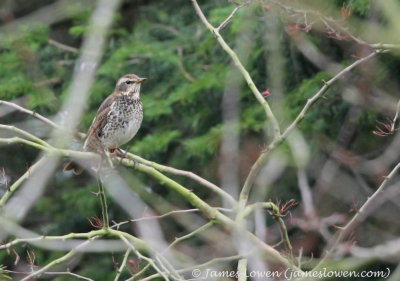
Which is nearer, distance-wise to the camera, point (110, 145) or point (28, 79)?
point (110, 145)

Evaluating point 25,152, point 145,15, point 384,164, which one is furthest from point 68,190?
point 384,164

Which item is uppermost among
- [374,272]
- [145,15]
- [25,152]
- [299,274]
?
[145,15]

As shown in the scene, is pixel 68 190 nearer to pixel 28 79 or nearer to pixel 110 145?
pixel 28 79

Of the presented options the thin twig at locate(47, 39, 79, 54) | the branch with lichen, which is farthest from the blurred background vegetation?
the branch with lichen

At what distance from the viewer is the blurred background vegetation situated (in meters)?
6.24

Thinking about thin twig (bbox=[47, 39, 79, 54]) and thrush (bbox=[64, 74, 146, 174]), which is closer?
thrush (bbox=[64, 74, 146, 174])

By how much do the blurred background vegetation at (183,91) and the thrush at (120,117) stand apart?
47 centimetres

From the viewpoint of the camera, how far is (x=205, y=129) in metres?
7.19

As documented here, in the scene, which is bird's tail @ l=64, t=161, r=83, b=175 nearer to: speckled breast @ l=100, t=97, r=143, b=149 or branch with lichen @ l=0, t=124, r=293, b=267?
speckled breast @ l=100, t=97, r=143, b=149

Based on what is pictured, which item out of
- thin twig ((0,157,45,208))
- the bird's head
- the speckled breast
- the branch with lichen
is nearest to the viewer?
→ thin twig ((0,157,45,208))

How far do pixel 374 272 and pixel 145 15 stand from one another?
347cm

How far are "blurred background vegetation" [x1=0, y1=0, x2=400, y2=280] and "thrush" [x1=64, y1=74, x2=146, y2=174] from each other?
47 cm

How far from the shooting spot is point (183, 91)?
6934 millimetres

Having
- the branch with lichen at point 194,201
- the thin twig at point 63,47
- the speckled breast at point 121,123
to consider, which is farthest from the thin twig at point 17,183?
the thin twig at point 63,47
